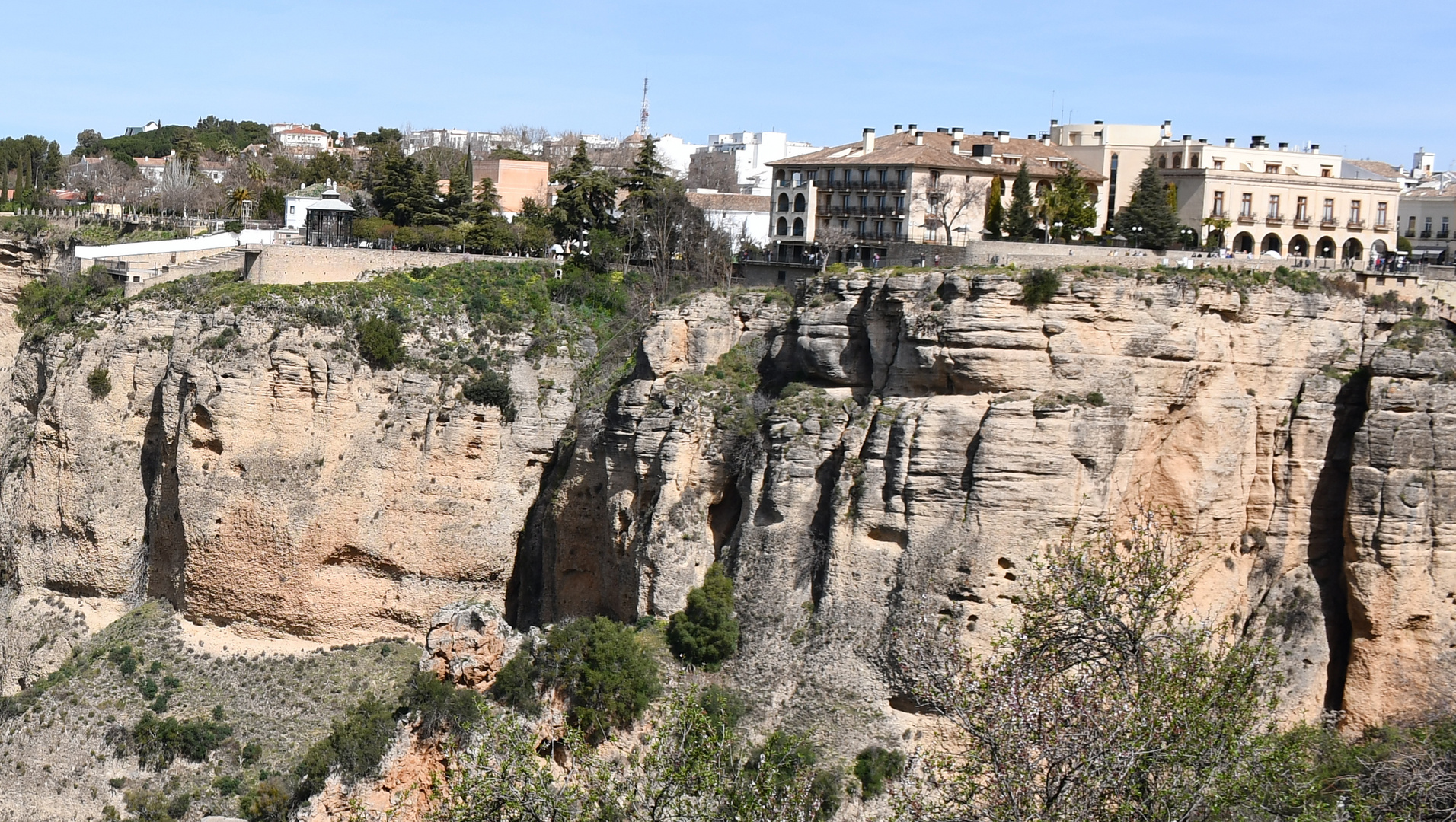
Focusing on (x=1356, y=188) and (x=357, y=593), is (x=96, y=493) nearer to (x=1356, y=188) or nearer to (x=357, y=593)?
(x=357, y=593)

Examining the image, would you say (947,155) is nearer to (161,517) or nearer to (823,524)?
(823,524)

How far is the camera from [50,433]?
38.4m

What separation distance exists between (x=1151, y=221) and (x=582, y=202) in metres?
17.2

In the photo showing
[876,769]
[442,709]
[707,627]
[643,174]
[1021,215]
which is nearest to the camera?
[442,709]

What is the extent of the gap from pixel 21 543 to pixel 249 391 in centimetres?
775

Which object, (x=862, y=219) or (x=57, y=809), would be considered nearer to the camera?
(x=57, y=809)

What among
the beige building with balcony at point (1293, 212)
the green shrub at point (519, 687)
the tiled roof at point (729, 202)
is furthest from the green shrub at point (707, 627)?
the tiled roof at point (729, 202)

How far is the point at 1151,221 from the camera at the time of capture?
35000mm

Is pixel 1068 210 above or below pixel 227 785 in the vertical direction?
above

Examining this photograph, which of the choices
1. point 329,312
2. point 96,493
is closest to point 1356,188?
point 329,312

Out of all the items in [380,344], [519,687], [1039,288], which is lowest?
[519,687]

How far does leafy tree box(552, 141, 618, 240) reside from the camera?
46.1 meters

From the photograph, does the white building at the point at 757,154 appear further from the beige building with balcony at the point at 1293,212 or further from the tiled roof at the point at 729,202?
the beige building with balcony at the point at 1293,212

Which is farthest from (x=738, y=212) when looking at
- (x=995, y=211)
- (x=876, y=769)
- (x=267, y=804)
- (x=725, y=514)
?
(x=876, y=769)
